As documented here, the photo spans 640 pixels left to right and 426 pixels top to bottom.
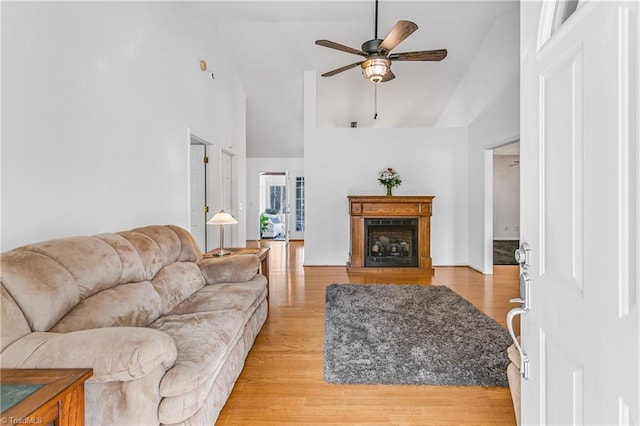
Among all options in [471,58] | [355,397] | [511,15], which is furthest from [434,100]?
[355,397]

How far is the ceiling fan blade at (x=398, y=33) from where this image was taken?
2891 millimetres

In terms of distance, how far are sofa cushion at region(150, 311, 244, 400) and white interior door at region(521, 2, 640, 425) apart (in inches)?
49.1

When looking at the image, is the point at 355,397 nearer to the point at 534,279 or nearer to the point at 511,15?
the point at 534,279

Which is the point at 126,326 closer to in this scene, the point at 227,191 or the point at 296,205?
the point at 227,191

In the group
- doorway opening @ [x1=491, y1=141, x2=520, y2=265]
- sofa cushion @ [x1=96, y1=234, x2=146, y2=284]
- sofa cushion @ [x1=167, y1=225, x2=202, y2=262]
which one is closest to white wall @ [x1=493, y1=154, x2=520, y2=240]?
doorway opening @ [x1=491, y1=141, x2=520, y2=265]

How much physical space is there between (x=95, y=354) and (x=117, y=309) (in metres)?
0.59

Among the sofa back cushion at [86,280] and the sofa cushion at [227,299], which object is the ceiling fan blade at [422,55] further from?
the sofa back cushion at [86,280]

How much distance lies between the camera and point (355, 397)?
206 centimetres

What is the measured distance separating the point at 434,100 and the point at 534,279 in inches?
264

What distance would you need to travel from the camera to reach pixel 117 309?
71.3 inches

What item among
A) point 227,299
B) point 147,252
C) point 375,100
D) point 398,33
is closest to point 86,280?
point 147,252

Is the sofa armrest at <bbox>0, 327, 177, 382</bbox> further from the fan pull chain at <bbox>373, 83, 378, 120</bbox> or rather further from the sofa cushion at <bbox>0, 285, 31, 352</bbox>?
the fan pull chain at <bbox>373, 83, 378, 120</bbox>

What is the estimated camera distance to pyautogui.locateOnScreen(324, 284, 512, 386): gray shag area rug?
2.28 m

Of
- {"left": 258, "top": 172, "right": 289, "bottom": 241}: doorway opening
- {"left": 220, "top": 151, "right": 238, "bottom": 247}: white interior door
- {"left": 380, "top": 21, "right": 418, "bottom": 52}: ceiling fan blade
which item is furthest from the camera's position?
{"left": 258, "top": 172, "right": 289, "bottom": 241}: doorway opening
